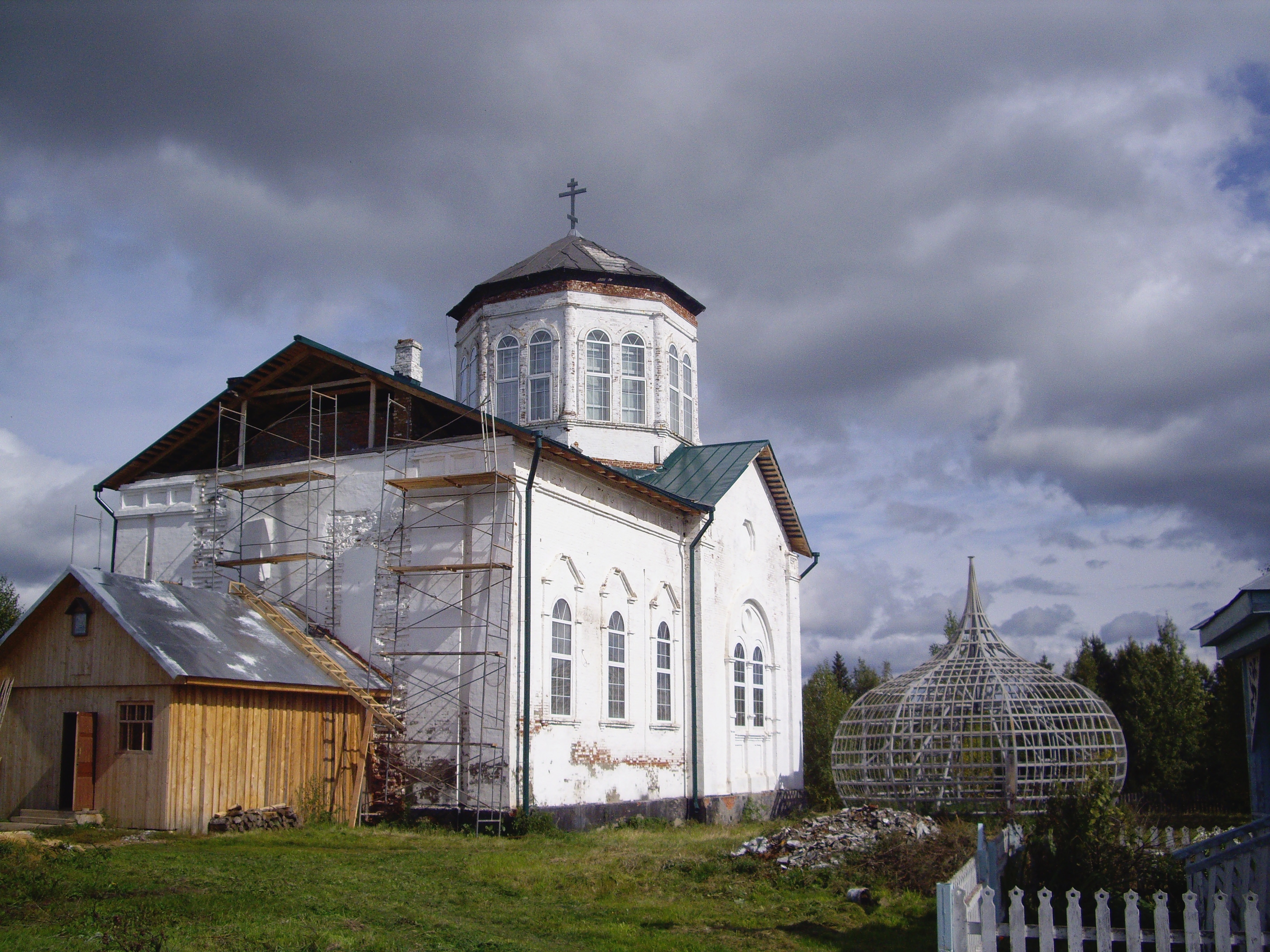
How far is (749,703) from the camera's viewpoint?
90.5 ft

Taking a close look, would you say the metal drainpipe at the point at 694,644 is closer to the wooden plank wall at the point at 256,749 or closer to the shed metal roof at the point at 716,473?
the shed metal roof at the point at 716,473

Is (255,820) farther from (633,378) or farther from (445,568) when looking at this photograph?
(633,378)

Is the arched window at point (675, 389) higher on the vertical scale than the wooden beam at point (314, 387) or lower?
higher

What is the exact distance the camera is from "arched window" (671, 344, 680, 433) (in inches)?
1147

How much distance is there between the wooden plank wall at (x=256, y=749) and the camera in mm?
16609

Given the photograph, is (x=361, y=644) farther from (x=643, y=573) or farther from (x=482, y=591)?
(x=643, y=573)

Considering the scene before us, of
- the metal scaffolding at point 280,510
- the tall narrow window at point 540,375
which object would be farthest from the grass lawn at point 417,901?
the tall narrow window at point 540,375

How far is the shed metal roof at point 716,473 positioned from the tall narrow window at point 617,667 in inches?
151

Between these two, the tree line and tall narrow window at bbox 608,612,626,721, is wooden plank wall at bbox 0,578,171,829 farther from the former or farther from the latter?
the tree line

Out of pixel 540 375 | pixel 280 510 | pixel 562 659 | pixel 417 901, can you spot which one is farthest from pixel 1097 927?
pixel 540 375

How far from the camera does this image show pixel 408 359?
2398 centimetres

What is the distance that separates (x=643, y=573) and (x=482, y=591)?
5.00 m

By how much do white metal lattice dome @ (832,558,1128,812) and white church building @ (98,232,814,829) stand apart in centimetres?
437

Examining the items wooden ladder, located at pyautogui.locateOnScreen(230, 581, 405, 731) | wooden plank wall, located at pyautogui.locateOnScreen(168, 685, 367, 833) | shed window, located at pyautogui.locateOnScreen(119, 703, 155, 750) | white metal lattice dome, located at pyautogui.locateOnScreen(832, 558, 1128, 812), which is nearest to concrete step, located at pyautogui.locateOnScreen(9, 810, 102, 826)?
shed window, located at pyautogui.locateOnScreen(119, 703, 155, 750)
